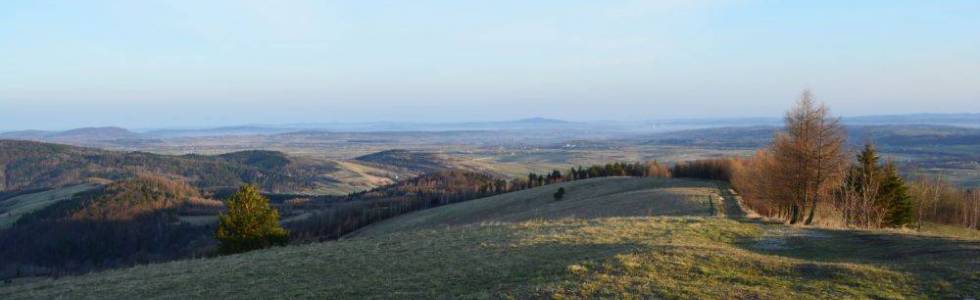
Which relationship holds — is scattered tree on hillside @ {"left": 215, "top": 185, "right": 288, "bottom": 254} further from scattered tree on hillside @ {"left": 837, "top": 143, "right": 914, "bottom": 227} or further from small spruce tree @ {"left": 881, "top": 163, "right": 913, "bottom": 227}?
small spruce tree @ {"left": 881, "top": 163, "right": 913, "bottom": 227}

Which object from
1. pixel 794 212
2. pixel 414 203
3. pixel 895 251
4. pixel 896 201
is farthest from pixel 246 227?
pixel 414 203

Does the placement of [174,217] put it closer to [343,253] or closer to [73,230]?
[73,230]

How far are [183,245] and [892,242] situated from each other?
112 m

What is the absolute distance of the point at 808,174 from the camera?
113 feet

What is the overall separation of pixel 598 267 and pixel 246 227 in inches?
1351

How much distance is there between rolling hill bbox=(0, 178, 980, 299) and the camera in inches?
555

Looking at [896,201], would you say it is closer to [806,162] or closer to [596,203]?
[806,162]

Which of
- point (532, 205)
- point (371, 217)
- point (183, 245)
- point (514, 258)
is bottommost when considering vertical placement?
point (183, 245)

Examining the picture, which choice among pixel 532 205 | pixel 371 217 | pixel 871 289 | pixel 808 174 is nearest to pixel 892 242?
pixel 871 289

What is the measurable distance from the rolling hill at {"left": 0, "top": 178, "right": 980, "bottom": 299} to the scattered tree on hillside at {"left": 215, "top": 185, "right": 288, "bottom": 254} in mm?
17516

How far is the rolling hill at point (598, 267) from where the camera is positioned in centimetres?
1411

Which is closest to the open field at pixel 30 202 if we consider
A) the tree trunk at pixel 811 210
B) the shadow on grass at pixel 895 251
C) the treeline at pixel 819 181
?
the treeline at pixel 819 181

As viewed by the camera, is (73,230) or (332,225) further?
(73,230)

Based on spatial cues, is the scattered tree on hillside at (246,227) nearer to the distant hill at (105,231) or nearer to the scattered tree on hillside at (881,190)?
the scattered tree on hillside at (881,190)
